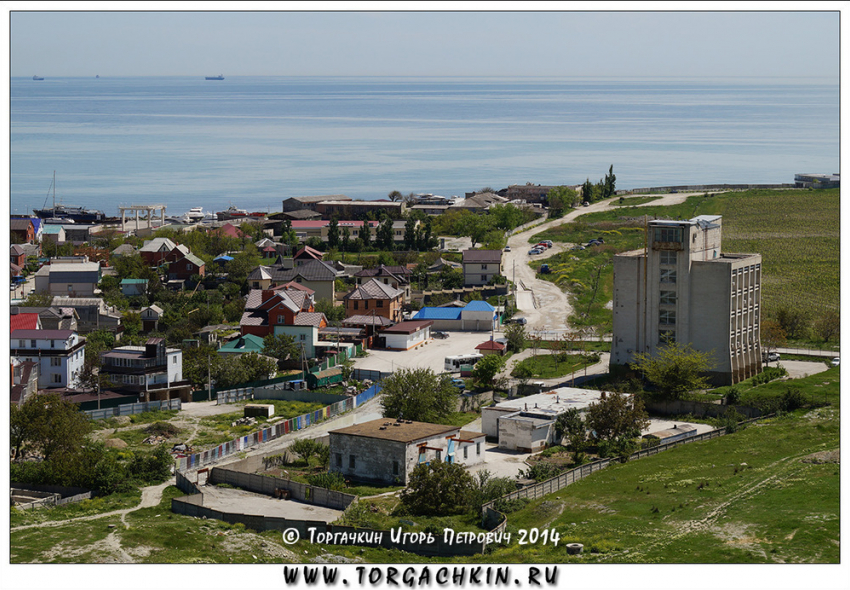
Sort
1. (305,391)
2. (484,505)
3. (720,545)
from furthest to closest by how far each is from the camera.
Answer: (305,391) → (484,505) → (720,545)

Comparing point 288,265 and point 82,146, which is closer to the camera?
point 288,265

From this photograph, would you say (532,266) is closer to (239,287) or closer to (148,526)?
(239,287)

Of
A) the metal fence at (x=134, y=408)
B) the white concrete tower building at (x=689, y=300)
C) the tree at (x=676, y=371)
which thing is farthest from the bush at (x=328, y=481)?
the white concrete tower building at (x=689, y=300)

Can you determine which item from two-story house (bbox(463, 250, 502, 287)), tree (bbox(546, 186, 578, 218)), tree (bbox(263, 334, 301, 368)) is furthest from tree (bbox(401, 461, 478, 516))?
tree (bbox(546, 186, 578, 218))

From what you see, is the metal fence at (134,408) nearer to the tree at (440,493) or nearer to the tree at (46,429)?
the tree at (46,429)

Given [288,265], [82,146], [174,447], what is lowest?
[174,447]
